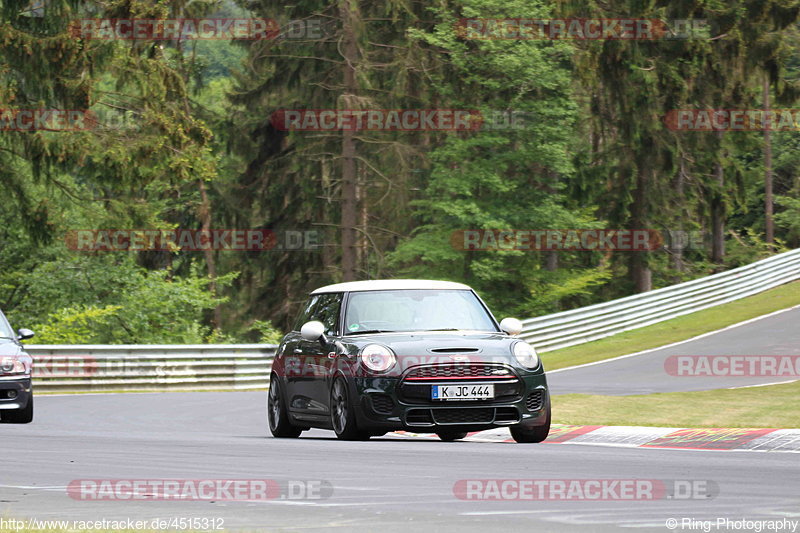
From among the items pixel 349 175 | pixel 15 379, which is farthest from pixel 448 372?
pixel 349 175

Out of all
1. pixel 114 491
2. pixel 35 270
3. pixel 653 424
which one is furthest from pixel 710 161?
pixel 114 491

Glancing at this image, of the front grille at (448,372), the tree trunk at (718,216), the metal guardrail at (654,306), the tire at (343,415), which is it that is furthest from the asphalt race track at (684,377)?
the tree trunk at (718,216)

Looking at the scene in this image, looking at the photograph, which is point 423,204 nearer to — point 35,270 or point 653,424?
point 35,270

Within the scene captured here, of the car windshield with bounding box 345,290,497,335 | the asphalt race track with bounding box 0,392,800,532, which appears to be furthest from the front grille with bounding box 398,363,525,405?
the car windshield with bounding box 345,290,497,335

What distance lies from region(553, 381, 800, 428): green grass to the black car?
6.89m

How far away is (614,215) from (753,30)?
790cm

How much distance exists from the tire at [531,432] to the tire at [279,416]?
8.57 ft

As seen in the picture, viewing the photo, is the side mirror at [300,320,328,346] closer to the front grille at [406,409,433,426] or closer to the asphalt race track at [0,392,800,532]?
the asphalt race track at [0,392,800,532]

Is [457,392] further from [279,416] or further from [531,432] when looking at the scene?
[279,416]

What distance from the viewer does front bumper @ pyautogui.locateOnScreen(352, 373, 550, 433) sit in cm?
1255

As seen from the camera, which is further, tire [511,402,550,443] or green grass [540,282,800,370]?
green grass [540,282,800,370]

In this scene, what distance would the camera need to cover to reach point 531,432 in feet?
44.3

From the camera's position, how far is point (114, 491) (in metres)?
9.70

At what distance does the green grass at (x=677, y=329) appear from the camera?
33.0 meters
